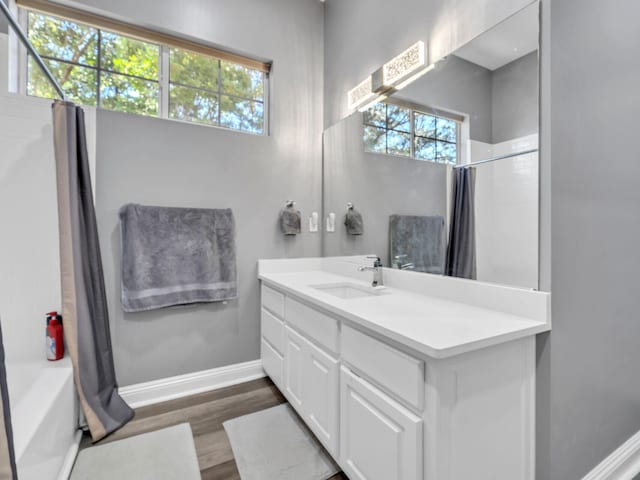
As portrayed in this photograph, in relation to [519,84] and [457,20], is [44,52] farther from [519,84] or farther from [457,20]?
[519,84]

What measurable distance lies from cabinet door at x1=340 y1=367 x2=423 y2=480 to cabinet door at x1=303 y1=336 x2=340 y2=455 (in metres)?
0.05

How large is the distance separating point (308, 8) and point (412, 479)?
3084mm

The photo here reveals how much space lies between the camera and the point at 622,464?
4.62 ft

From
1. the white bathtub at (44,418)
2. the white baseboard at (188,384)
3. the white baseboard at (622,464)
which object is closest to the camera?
the white bathtub at (44,418)

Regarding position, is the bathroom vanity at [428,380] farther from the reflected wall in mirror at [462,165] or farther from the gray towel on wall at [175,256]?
the gray towel on wall at [175,256]

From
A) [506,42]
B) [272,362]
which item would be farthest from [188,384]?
[506,42]

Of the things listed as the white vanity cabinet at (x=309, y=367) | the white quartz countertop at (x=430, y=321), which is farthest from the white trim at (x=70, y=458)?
the white quartz countertop at (x=430, y=321)

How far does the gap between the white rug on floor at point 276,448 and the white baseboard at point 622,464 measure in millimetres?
1117

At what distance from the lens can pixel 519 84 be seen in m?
1.25

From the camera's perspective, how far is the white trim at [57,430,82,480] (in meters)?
1.39

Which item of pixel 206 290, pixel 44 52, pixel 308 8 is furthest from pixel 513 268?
pixel 44 52

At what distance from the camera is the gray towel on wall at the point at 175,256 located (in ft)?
6.35

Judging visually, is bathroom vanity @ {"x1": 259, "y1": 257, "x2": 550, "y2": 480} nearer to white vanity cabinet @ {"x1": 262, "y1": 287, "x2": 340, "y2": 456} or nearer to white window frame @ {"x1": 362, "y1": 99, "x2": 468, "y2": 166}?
white vanity cabinet @ {"x1": 262, "y1": 287, "x2": 340, "y2": 456}

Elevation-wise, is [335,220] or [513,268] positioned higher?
[335,220]
